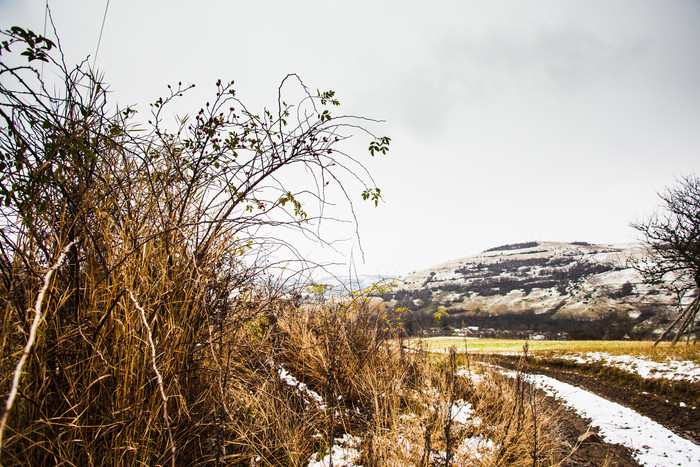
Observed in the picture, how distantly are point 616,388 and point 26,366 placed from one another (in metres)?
11.6

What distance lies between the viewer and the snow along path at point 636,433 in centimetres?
440

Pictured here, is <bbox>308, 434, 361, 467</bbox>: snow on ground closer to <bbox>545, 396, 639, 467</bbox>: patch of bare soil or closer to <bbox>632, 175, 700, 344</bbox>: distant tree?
<bbox>545, 396, 639, 467</bbox>: patch of bare soil

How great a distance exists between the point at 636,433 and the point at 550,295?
144m

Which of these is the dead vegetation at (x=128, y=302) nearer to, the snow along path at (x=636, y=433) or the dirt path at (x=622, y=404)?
the dirt path at (x=622, y=404)

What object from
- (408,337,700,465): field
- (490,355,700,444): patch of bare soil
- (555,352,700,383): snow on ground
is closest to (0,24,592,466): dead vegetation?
(408,337,700,465): field

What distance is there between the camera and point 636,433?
5.22 meters

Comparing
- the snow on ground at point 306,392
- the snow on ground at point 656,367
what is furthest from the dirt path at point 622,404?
the snow on ground at point 306,392

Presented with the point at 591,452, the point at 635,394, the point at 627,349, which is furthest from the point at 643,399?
the point at 627,349

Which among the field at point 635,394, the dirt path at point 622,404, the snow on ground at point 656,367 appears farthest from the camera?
the snow on ground at point 656,367

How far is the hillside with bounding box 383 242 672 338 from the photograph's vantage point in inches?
3105

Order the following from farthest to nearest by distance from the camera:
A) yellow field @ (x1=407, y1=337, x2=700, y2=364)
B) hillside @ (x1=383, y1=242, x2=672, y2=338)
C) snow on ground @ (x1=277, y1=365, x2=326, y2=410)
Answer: hillside @ (x1=383, y1=242, x2=672, y2=338), yellow field @ (x1=407, y1=337, x2=700, y2=364), snow on ground @ (x1=277, y1=365, x2=326, y2=410)

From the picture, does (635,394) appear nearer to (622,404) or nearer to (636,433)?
(622,404)

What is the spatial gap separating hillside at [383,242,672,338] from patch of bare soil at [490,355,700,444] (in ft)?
161

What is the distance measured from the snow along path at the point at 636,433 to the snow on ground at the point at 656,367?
1.67m
